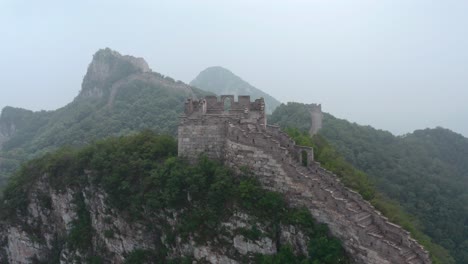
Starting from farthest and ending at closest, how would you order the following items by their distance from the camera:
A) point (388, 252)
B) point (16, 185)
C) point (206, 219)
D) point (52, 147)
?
point (52, 147)
point (16, 185)
point (206, 219)
point (388, 252)

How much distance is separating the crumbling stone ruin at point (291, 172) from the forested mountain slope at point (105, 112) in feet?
94.8

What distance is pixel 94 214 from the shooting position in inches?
1012

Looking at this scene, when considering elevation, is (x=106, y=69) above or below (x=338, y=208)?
above

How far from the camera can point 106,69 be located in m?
89.6

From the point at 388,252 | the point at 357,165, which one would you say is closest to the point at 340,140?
the point at 357,165

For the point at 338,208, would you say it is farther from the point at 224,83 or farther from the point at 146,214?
the point at 224,83

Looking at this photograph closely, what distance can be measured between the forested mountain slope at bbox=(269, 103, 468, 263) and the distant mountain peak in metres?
40.4

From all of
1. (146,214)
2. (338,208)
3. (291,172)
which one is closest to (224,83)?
(146,214)

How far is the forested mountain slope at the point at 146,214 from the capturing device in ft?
57.5

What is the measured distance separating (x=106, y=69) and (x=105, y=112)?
75.4 feet

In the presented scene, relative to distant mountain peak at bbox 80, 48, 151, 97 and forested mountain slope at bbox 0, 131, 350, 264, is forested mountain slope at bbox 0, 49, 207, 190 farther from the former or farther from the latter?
forested mountain slope at bbox 0, 131, 350, 264

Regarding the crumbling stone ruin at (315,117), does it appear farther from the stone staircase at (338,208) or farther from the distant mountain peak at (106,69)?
the distant mountain peak at (106,69)

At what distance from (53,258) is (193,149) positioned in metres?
14.2

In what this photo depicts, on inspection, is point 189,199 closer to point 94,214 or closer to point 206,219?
point 206,219
